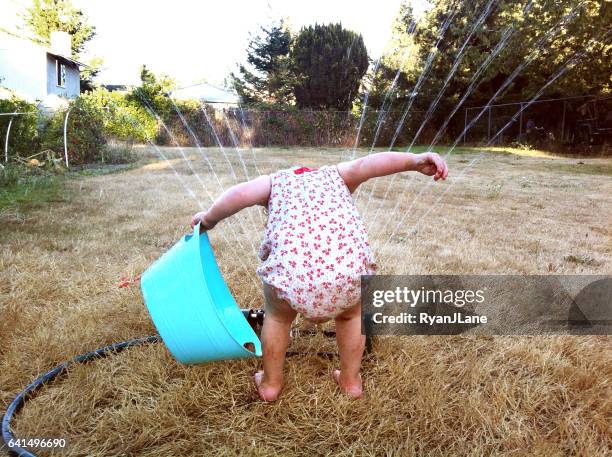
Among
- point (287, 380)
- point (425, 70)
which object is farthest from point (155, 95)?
point (287, 380)

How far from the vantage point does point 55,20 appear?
1582 cm

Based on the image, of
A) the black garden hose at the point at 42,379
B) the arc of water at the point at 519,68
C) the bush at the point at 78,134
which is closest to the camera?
the black garden hose at the point at 42,379

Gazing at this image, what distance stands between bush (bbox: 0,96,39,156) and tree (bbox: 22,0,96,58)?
30.0 feet

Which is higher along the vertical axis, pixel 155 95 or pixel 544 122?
pixel 155 95

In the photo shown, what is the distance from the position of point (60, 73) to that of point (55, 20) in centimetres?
288

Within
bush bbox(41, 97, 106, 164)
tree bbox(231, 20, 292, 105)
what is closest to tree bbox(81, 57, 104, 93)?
tree bbox(231, 20, 292, 105)

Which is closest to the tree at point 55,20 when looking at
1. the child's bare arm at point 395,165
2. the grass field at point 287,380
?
the grass field at point 287,380

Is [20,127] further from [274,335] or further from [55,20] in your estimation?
[55,20]

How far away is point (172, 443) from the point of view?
133 cm

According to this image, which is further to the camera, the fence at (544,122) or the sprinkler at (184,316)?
the fence at (544,122)

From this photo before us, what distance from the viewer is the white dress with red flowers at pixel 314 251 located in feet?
4.43

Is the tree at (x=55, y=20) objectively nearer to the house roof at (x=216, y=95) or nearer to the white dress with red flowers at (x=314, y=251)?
the house roof at (x=216, y=95)

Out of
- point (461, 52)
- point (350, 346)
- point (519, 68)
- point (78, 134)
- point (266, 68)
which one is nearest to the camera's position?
point (350, 346)

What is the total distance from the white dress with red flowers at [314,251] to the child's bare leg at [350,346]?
68 mm
